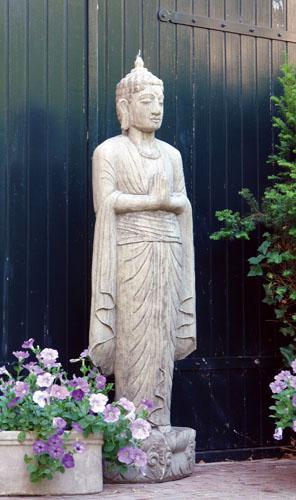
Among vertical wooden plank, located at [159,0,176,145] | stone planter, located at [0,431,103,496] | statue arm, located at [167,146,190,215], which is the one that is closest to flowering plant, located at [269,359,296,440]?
stone planter, located at [0,431,103,496]

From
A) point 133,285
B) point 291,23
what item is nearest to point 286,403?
point 133,285

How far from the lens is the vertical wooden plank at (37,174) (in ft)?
25.4

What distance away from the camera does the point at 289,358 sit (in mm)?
8516

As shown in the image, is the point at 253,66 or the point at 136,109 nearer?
the point at 136,109

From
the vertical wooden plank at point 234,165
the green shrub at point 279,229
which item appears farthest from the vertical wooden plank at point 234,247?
the green shrub at point 279,229

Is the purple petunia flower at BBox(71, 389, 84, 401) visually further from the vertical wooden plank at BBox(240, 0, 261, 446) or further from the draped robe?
the vertical wooden plank at BBox(240, 0, 261, 446)

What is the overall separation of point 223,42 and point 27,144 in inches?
76.1

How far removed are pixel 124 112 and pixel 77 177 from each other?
0.70 meters

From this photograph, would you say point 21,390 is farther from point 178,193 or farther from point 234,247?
point 234,247

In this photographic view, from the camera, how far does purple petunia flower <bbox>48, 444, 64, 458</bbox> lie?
21.0 feet

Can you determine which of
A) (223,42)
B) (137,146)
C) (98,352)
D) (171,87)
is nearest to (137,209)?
(137,146)

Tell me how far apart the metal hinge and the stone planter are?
133 inches

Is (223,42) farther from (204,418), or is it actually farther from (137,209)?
(204,418)

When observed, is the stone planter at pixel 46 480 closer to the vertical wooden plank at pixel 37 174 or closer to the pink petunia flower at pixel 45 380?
the pink petunia flower at pixel 45 380
